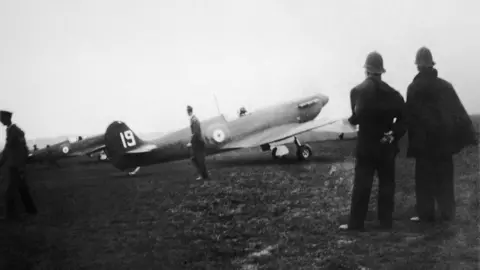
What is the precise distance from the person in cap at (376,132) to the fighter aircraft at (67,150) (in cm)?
436

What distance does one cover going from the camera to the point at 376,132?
389 cm

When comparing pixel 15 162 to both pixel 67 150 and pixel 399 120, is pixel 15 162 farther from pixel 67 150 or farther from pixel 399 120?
pixel 399 120

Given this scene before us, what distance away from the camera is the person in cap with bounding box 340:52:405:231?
388 centimetres

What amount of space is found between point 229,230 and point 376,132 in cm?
Result: 205

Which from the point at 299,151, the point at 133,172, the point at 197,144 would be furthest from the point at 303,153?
the point at 133,172

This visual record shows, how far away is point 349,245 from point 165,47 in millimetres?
3862

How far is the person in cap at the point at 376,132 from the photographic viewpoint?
388 cm

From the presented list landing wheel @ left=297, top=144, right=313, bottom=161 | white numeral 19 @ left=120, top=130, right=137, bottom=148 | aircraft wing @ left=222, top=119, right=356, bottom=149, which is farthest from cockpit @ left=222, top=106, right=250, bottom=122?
white numeral 19 @ left=120, top=130, right=137, bottom=148

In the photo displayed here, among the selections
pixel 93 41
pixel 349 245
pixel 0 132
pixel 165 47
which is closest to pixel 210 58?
pixel 165 47

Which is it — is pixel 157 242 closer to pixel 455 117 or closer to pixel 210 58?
pixel 210 58

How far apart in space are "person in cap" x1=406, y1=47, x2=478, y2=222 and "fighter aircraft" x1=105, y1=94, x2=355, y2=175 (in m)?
5.60

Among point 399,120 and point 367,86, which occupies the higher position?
point 367,86

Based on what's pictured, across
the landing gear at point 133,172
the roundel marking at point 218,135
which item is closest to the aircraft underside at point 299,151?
the roundel marking at point 218,135

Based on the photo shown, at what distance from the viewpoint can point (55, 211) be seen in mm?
5469
